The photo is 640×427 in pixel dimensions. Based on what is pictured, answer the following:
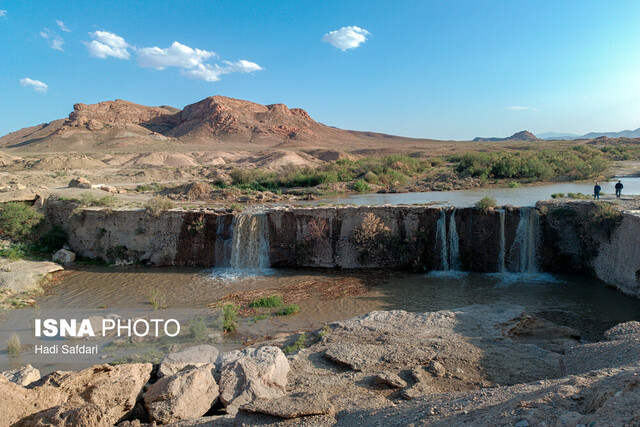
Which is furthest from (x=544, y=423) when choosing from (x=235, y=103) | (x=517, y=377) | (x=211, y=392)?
(x=235, y=103)

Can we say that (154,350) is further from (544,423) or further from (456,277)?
(456,277)

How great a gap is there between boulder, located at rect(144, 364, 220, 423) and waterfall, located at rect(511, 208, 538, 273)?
12.4m

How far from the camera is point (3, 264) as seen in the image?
48.2 feet

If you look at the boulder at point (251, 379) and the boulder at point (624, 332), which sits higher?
the boulder at point (624, 332)

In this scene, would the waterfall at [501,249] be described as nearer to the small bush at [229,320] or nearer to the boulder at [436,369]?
the boulder at [436,369]

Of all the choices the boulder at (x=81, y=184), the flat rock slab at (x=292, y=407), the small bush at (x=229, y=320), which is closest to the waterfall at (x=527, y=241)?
the small bush at (x=229, y=320)

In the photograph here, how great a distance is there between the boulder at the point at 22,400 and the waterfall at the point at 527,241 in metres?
14.1

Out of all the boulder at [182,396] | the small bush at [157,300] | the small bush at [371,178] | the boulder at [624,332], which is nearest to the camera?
the boulder at [182,396]

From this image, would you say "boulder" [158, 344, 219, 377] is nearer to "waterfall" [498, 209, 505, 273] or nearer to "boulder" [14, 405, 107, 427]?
"boulder" [14, 405, 107, 427]

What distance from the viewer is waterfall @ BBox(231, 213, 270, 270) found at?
622 inches

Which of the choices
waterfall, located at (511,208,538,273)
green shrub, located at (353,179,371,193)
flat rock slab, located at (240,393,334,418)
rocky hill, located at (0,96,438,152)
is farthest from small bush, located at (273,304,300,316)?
rocky hill, located at (0,96,438,152)

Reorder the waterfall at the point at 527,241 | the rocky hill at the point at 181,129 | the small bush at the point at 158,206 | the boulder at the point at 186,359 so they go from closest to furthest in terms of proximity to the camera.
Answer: the boulder at the point at 186,359 → the waterfall at the point at 527,241 → the small bush at the point at 158,206 → the rocky hill at the point at 181,129

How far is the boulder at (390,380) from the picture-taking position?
570 centimetres

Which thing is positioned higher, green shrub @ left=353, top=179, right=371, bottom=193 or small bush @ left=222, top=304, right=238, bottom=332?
green shrub @ left=353, top=179, right=371, bottom=193
